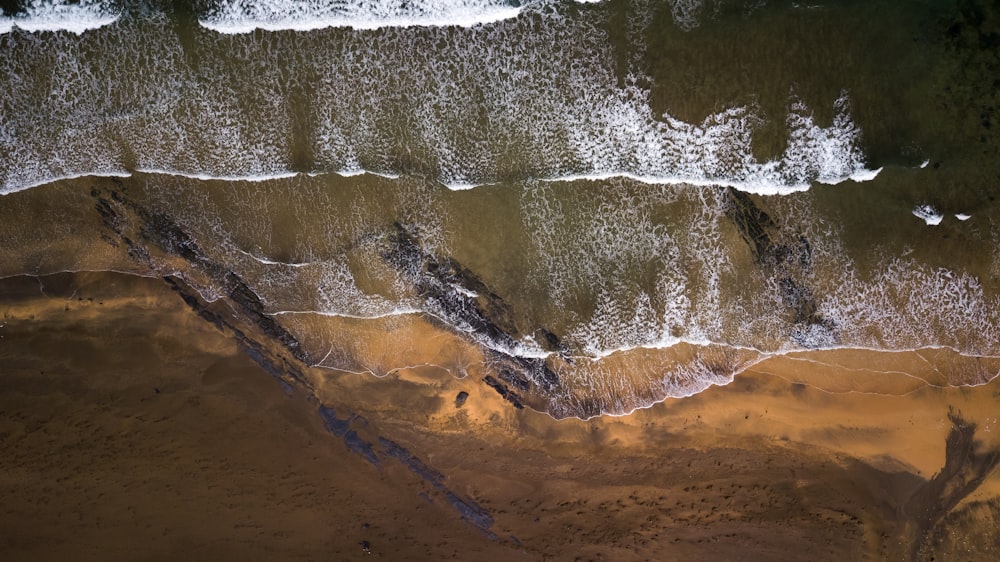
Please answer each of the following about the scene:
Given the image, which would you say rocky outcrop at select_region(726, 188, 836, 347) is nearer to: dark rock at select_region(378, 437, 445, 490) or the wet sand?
the wet sand

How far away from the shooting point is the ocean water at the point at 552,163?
5082 millimetres

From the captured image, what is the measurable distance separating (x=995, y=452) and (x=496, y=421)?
5.81 meters

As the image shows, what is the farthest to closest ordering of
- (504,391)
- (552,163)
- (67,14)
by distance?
(504,391) < (552,163) < (67,14)

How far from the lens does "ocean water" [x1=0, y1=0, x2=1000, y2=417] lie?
508 cm

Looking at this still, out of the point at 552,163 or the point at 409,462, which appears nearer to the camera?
the point at 552,163

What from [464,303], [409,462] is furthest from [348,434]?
[464,303]

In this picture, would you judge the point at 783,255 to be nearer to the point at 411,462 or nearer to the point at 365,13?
the point at 365,13

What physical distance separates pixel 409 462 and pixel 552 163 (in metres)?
3.89

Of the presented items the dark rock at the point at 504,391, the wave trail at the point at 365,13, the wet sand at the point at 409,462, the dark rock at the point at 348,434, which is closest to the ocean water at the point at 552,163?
the wave trail at the point at 365,13

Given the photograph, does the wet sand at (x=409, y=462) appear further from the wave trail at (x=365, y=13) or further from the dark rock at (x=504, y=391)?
the wave trail at (x=365, y=13)

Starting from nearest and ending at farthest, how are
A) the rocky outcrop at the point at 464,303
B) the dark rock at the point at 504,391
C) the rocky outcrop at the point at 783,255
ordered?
the rocky outcrop at the point at 783,255, the rocky outcrop at the point at 464,303, the dark rock at the point at 504,391

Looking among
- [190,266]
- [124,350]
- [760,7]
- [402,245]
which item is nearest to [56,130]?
[190,266]

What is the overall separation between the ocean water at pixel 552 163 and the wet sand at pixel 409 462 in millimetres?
895

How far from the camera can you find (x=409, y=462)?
6762 millimetres
